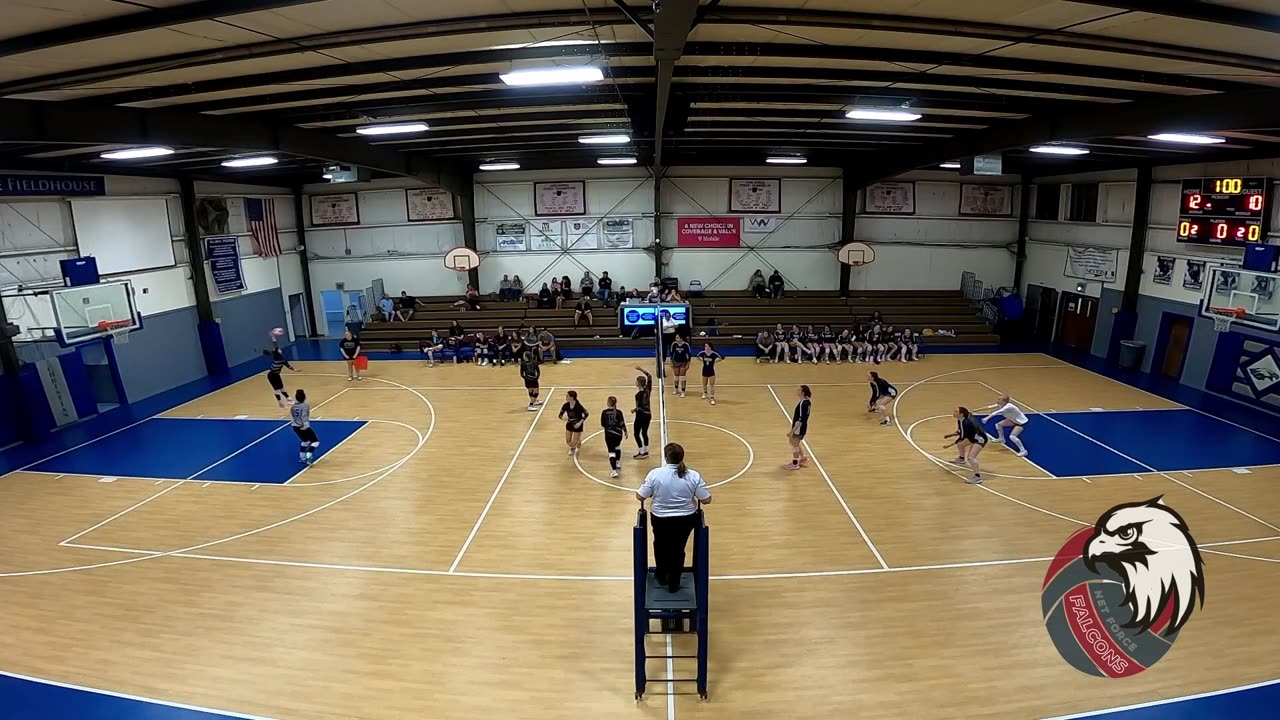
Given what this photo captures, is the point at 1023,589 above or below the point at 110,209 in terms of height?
below

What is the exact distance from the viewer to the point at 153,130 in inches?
409

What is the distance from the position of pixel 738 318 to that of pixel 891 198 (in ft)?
26.3

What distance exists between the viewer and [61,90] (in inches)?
334

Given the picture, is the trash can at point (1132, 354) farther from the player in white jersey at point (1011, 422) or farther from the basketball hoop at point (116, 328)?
the basketball hoop at point (116, 328)

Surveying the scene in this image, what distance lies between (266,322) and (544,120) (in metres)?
16.5

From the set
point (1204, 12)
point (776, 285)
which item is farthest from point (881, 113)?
point (776, 285)

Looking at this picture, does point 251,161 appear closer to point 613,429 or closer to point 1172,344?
point 613,429

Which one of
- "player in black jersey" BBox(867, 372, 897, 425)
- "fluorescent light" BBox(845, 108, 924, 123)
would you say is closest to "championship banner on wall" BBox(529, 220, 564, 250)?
"player in black jersey" BBox(867, 372, 897, 425)

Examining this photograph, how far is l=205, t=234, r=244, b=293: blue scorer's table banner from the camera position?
21391 mm

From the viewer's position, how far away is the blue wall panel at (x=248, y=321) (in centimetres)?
2205

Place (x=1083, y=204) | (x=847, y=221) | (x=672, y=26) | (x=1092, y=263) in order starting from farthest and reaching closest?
(x=847, y=221) → (x=1083, y=204) → (x=1092, y=263) → (x=672, y=26)

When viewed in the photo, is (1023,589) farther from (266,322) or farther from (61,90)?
(266,322)

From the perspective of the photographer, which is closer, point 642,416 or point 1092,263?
point 642,416

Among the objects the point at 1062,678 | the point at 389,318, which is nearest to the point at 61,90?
the point at 1062,678
